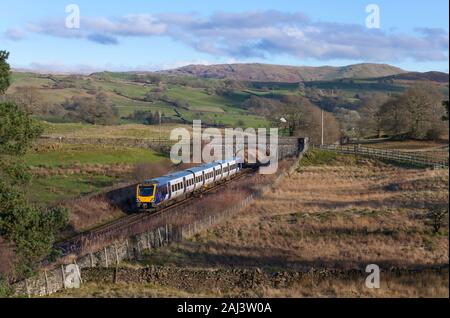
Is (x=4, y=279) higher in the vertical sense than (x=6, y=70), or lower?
lower

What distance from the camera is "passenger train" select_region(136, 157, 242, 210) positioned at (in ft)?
120

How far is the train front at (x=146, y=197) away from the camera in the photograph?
36344mm

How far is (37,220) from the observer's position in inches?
783

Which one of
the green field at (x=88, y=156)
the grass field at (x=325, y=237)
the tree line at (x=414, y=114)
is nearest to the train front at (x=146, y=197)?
the grass field at (x=325, y=237)

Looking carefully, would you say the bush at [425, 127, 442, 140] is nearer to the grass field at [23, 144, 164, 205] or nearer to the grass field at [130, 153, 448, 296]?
the grass field at [130, 153, 448, 296]

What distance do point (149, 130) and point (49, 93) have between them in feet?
200

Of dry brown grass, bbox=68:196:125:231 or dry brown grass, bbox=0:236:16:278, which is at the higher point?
dry brown grass, bbox=0:236:16:278

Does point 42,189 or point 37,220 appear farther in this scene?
point 42,189

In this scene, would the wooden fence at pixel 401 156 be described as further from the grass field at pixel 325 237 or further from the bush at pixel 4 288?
the bush at pixel 4 288

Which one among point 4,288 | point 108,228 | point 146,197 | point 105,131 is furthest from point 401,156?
point 4,288

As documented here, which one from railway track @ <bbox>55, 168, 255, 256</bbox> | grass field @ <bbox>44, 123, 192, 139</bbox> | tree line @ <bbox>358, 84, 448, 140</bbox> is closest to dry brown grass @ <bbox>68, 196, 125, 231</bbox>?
railway track @ <bbox>55, 168, 255, 256</bbox>

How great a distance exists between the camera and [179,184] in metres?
40.3
